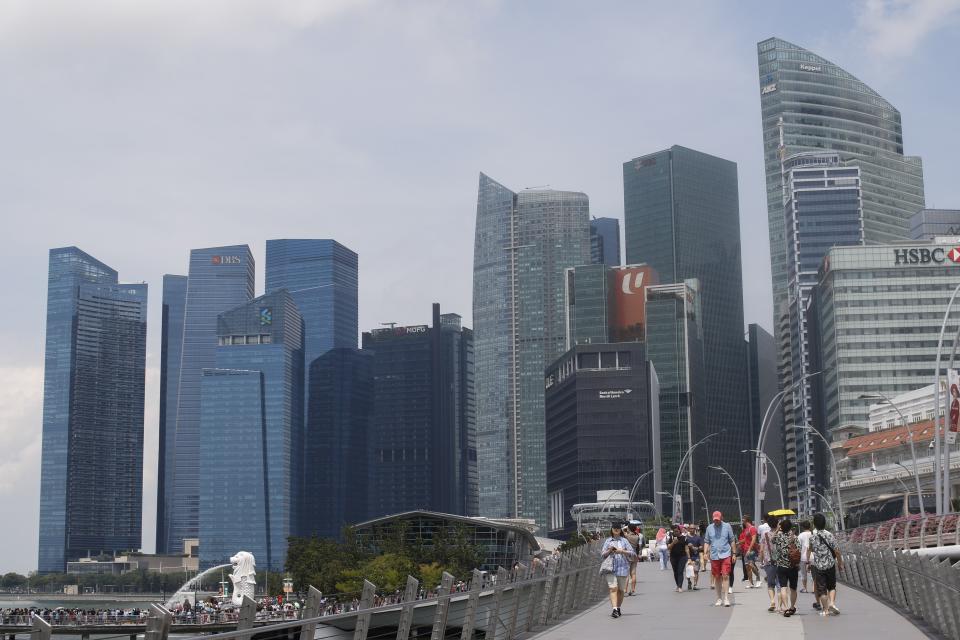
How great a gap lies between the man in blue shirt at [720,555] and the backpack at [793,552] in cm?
258

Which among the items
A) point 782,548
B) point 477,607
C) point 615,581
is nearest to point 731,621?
point 782,548

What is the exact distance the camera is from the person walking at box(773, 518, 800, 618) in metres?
23.3

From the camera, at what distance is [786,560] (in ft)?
77.2

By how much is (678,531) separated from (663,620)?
8.35m

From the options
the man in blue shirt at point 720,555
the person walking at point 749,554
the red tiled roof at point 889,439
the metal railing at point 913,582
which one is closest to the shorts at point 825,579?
the metal railing at point 913,582

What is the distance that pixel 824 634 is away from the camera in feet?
68.3

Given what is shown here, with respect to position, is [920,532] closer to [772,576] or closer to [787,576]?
[772,576]

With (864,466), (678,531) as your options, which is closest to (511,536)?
(864,466)

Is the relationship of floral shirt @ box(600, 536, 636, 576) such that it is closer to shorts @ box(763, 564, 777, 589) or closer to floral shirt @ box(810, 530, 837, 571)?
shorts @ box(763, 564, 777, 589)

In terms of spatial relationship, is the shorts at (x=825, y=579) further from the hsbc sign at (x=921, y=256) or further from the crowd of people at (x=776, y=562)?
the hsbc sign at (x=921, y=256)

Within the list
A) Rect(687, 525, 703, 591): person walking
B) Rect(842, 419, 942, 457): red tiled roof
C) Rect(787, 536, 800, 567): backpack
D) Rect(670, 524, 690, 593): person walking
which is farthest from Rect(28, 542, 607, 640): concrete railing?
Rect(842, 419, 942, 457): red tiled roof

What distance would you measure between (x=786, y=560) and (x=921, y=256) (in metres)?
170

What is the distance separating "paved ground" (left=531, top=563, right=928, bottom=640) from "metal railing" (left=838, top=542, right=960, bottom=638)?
1.28ft

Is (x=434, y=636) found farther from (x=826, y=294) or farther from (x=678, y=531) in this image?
(x=826, y=294)
